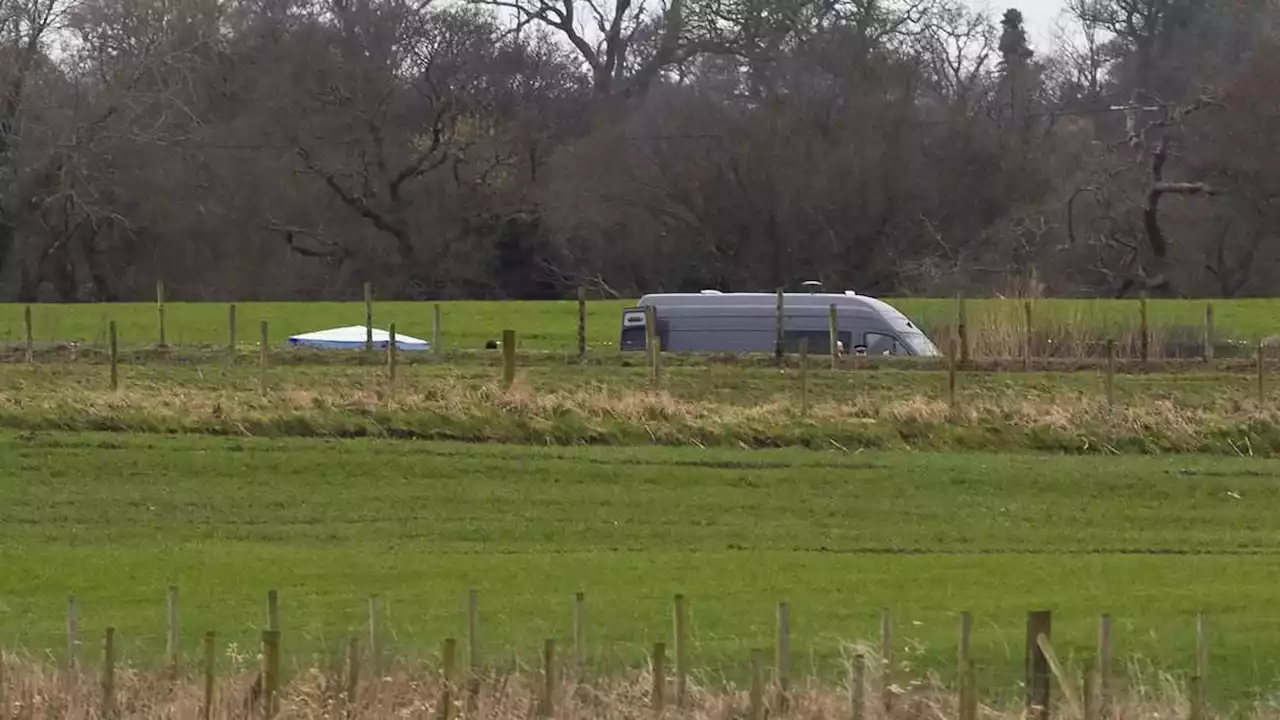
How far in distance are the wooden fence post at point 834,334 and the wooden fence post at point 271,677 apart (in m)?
19.7

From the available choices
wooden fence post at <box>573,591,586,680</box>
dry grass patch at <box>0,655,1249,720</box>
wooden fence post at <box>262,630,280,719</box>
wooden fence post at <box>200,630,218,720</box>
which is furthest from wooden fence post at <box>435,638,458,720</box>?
wooden fence post at <box>200,630,218,720</box>

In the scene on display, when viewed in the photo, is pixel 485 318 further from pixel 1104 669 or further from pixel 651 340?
pixel 1104 669

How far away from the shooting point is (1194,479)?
21.5m

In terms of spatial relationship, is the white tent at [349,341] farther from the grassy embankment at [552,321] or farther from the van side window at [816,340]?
the van side window at [816,340]

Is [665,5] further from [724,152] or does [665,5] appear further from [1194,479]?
[1194,479]

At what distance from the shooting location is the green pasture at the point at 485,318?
1421 inches

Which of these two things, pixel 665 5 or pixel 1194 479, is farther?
pixel 665 5

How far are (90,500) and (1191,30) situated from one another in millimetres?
59156

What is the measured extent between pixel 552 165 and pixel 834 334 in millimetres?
33190

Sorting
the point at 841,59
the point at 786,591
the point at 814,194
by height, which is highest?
the point at 841,59

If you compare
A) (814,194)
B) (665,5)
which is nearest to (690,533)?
(814,194)

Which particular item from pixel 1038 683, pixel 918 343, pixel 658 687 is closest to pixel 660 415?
pixel 918 343

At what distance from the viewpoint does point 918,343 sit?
32781 millimetres

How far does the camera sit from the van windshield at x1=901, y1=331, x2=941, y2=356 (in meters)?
32.5
